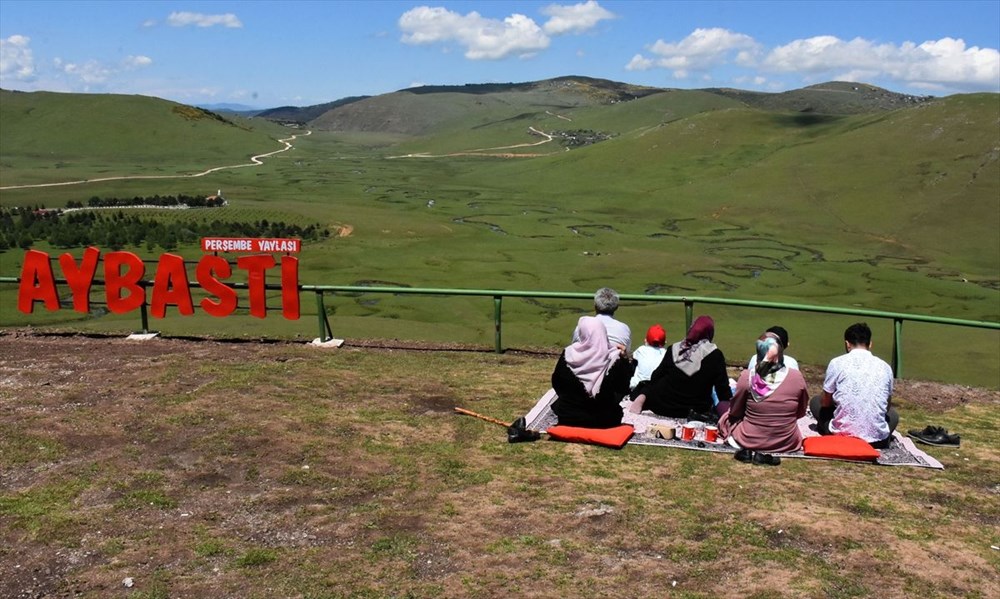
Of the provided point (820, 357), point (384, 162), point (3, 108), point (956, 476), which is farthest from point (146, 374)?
point (3, 108)

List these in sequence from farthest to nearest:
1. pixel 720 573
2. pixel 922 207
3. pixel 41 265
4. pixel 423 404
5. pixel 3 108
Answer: pixel 3 108
pixel 922 207
pixel 41 265
pixel 423 404
pixel 720 573

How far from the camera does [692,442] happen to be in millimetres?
10734

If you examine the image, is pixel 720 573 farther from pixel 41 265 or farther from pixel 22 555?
pixel 41 265

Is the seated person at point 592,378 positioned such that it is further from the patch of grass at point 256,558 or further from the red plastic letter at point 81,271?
the red plastic letter at point 81,271

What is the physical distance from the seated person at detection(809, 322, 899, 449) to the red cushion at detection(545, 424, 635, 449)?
2674mm

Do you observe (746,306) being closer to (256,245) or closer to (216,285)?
(256,245)

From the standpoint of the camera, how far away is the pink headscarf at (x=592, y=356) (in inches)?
420

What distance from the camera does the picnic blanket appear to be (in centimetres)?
1023

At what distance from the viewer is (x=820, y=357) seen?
2541 centimetres

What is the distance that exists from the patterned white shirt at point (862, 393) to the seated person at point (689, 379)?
1.52 m

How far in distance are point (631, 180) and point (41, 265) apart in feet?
280

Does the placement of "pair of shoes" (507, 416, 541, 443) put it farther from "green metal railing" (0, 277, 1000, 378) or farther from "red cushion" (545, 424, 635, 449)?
"green metal railing" (0, 277, 1000, 378)

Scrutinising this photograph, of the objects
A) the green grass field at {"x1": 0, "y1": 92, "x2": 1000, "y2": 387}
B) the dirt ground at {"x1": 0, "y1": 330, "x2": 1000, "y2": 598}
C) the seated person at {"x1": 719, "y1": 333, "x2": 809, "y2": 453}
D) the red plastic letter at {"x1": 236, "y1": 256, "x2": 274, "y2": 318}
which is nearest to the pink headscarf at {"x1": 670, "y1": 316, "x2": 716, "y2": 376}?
the seated person at {"x1": 719, "y1": 333, "x2": 809, "y2": 453}

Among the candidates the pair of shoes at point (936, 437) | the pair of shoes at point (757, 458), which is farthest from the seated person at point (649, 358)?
the pair of shoes at point (936, 437)
